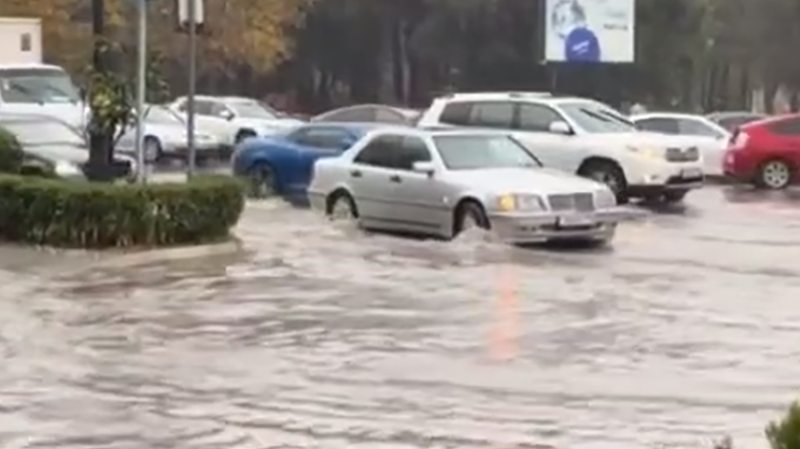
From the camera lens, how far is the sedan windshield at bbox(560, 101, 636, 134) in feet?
95.9

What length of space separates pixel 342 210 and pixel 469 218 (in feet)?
8.81

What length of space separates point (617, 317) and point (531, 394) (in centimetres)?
392

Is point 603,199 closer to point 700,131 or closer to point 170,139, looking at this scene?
point 700,131

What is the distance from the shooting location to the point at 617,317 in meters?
15.8

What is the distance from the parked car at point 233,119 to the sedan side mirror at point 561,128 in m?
13.3

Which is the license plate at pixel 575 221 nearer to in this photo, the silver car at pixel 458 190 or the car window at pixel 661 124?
the silver car at pixel 458 190

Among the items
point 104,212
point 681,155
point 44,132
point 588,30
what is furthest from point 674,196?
point 588,30

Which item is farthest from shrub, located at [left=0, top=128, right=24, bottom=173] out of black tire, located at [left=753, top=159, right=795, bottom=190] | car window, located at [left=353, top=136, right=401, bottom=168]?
black tire, located at [left=753, top=159, right=795, bottom=190]

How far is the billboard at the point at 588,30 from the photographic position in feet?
171

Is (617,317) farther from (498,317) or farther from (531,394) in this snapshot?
(531,394)

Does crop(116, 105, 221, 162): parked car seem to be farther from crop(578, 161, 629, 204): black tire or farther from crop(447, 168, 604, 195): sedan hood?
crop(447, 168, 604, 195): sedan hood

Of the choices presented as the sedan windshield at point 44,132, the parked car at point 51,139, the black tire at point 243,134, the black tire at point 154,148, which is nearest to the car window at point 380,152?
the parked car at point 51,139

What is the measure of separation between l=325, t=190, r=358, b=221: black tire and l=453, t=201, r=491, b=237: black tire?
210 cm

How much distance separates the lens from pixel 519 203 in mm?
21469
